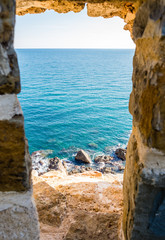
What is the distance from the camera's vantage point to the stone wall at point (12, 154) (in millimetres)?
910

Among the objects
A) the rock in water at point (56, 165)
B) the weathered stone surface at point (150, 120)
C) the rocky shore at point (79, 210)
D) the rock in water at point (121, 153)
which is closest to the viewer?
the weathered stone surface at point (150, 120)

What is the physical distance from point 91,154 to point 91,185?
44.5 feet

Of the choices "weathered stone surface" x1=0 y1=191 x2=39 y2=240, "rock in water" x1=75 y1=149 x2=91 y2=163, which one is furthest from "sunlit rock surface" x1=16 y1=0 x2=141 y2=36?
"rock in water" x1=75 y1=149 x2=91 y2=163

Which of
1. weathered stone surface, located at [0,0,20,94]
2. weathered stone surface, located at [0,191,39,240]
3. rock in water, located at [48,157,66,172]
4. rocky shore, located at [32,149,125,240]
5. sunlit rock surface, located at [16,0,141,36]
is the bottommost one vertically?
rock in water, located at [48,157,66,172]

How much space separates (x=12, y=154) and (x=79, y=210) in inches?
61.1

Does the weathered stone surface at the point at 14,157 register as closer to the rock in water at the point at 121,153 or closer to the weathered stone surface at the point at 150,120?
the weathered stone surface at the point at 150,120

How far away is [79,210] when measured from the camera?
2309 mm

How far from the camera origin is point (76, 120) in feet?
75.9

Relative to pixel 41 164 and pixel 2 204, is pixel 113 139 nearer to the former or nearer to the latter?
pixel 41 164

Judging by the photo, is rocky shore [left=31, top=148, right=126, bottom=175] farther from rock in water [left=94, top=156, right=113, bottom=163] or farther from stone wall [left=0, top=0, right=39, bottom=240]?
stone wall [left=0, top=0, right=39, bottom=240]

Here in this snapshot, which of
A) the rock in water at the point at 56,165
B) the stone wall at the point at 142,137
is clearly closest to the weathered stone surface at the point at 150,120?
the stone wall at the point at 142,137

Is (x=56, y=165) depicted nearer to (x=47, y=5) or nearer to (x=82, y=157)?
(x=82, y=157)

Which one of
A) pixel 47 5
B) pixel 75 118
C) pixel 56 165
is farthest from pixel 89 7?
pixel 75 118

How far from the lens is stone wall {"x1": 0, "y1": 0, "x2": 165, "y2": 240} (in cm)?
95
